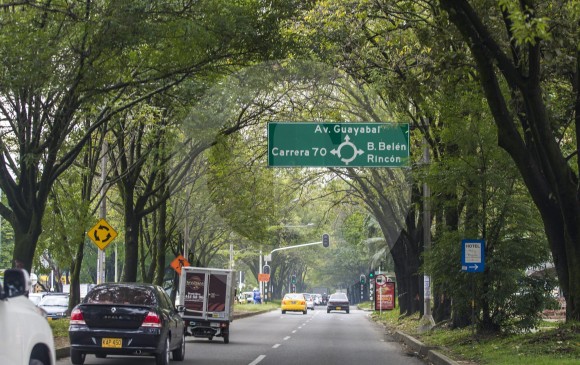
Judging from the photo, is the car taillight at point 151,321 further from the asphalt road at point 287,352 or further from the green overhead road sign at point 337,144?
the green overhead road sign at point 337,144

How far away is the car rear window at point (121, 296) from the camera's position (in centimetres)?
1565

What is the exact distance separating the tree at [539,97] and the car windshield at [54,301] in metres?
27.0

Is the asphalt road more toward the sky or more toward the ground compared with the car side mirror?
more toward the ground

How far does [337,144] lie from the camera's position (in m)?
22.9

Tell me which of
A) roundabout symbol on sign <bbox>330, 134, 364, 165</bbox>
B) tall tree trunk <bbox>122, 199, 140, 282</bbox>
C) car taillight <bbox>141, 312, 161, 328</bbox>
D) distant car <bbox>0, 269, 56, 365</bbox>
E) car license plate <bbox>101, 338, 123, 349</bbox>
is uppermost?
roundabout symbol on sign <bbox>330, 134, 364, 165</bbox>

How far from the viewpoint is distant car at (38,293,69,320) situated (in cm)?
3749

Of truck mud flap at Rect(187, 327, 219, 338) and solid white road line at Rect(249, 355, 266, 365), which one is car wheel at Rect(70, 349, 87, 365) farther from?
truck mud flap at Rect(187, 327, 219, 338)

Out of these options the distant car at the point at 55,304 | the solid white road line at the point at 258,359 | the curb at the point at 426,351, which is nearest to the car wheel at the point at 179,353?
the solid white road line at the point at 258,359

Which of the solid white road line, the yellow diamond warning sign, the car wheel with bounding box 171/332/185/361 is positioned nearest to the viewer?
the solid white road line

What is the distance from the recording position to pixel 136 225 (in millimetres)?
29094

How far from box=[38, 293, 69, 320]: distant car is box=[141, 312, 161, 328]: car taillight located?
23.3m

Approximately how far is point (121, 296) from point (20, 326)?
29.7 ft

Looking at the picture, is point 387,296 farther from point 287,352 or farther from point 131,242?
point 287,352

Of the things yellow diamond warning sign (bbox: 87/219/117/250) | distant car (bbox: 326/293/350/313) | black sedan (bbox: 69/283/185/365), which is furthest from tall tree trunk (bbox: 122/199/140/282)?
distant car (bbox: 326/293/350/313)
